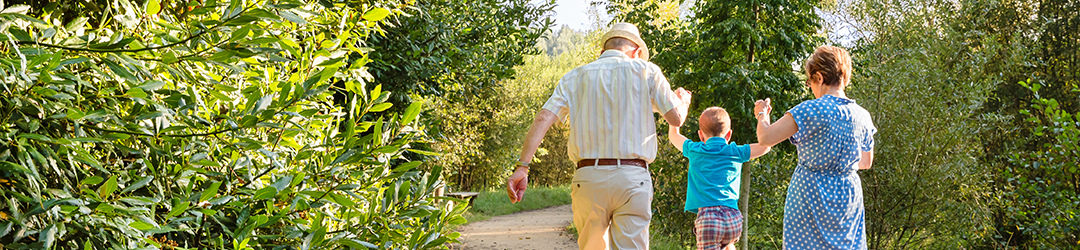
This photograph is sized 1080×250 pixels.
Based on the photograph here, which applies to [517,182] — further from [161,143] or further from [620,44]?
[161,143]

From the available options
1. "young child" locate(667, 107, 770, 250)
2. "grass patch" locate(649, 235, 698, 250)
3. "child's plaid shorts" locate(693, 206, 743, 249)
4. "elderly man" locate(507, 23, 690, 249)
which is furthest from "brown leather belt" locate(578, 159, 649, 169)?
"grass patch" locate(649, 235, 698, 250)

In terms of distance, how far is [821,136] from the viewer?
3.10 meters

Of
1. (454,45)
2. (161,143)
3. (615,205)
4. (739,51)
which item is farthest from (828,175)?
(454,45)

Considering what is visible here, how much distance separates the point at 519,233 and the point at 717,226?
7.58 m

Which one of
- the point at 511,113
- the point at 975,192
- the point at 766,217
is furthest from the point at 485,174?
the point at 975,192

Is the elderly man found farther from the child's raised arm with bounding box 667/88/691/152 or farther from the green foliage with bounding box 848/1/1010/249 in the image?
the green foliage with bounding box 848/1/1010/249

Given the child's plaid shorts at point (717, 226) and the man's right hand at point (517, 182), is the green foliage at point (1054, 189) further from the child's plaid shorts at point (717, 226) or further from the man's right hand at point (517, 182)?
the man's right hand at point (517, 182)

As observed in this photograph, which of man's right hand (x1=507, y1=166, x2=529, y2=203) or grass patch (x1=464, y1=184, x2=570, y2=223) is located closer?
man's right hand (x1=507, y1=166, x2=529, y2=203)

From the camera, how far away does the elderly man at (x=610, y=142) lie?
10.1 ft

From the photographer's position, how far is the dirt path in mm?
9874

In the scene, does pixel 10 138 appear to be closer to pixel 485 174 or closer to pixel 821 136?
pixel 821 136

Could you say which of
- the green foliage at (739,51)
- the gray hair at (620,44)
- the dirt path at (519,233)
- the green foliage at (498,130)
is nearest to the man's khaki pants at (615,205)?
the gray hair at (620,44)

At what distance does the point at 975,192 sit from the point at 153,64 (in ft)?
28.5

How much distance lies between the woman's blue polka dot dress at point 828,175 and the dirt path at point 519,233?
6.46 meters
